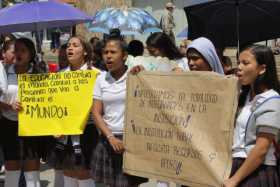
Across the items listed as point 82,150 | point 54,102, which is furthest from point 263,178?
point 54,102

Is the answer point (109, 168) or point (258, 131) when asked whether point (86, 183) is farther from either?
point (258, 131)

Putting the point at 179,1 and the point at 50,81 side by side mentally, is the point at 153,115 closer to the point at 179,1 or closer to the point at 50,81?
the point at 50,81

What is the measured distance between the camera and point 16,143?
16.9 ft

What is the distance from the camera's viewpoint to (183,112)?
12.4 ft

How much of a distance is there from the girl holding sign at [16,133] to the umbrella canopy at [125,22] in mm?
5252

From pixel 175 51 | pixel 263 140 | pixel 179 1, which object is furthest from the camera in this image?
pixel 179 1

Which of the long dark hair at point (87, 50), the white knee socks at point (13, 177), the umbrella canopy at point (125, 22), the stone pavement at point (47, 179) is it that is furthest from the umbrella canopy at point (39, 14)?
the umbrella canopy at point (125, 22)

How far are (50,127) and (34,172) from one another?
568 millimetres

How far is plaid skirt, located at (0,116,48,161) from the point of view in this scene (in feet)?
16.8

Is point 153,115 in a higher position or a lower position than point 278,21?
lower

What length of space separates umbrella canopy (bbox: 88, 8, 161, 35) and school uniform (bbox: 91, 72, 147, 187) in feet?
19.2

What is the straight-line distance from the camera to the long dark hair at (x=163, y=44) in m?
5.54

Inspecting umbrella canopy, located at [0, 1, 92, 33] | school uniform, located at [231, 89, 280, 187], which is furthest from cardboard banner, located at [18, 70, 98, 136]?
school uniform, located at [231, 89, 280, 187]

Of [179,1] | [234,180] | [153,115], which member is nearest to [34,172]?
[153,115]
